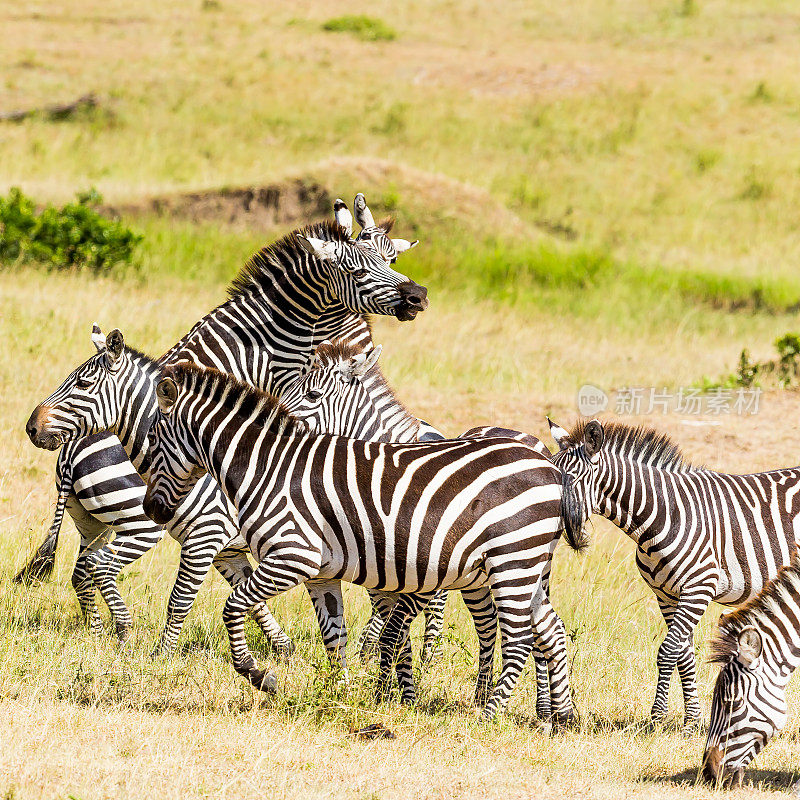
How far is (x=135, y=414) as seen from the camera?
7.14 metres

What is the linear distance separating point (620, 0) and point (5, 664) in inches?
1855

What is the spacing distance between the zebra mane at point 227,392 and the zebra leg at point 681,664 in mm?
2806

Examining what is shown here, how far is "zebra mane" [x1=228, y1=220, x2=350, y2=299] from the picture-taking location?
25.6 ft

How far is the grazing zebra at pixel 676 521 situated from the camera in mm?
6578

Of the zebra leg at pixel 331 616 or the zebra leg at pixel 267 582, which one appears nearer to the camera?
the zebra leg at pixel 267 582

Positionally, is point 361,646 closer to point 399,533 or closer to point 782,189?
point 399,533

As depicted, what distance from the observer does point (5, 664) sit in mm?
6480

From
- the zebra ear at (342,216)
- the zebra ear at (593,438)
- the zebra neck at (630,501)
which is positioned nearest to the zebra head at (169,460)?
the zebra ear at (342,216)

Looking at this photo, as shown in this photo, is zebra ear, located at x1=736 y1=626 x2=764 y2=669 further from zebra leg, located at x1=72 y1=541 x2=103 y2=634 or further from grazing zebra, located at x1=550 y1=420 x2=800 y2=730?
zebra leg, located at x1=72 y1=541 x2=103 y2=634

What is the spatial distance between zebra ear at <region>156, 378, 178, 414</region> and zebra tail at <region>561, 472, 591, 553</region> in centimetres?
248

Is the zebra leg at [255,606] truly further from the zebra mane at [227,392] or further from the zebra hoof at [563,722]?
the zebra hoof at [563,722]

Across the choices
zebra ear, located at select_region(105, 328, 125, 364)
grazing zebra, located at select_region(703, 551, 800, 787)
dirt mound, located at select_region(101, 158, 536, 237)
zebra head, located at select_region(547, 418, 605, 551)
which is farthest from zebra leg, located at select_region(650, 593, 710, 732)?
dirt mound, located at select_region(101, 158, 536, 237)

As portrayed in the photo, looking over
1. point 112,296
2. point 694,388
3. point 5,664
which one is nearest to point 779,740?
point 5,664

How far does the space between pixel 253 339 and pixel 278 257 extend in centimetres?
67
